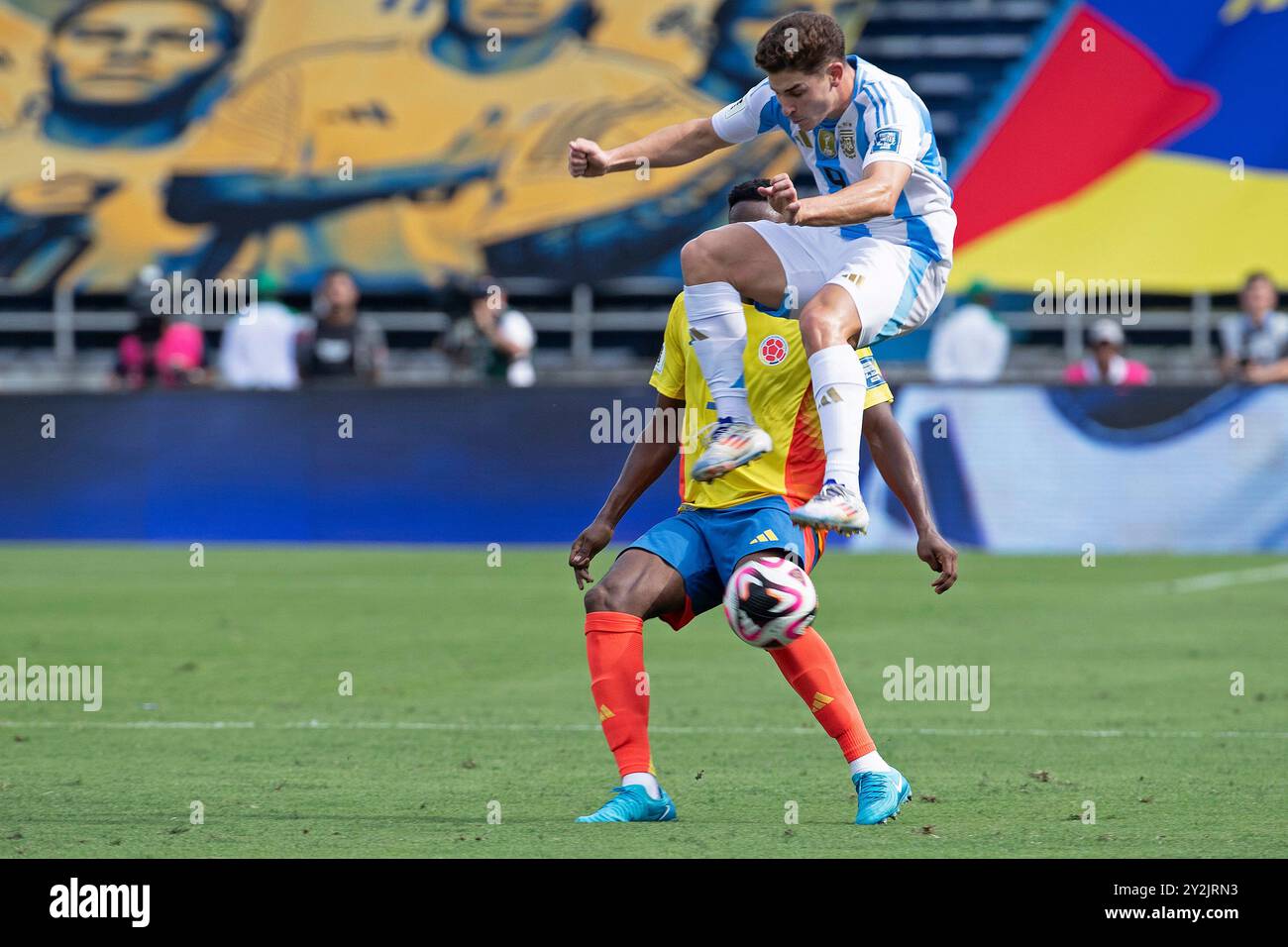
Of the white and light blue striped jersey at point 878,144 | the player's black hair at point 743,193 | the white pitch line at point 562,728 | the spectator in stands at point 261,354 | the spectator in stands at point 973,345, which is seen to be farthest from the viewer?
the spectator in stands at point 261,354

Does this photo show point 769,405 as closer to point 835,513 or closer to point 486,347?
point 835,513

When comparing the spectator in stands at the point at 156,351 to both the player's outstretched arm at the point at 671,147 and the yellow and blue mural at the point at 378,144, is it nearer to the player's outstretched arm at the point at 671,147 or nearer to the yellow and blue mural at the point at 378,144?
the yellow and blue mural at the point at 378,144

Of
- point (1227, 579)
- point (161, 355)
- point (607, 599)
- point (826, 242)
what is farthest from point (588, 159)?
point (161, 355)

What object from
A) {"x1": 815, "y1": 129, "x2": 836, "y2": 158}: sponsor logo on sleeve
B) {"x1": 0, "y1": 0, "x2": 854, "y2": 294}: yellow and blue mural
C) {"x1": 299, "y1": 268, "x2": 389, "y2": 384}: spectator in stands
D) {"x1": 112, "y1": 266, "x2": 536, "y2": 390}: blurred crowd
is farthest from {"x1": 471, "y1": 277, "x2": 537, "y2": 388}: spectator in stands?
{"x1": 815, "y1": 129, "x2": 836, "y2": 158}: sponsor logo on sleeve

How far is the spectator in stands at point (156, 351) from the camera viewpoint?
20391 mm

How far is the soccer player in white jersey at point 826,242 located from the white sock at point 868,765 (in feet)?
2.58

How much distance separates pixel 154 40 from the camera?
26625 millimetres

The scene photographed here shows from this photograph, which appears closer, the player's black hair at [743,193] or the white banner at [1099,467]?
the player's black hair at [743,193]

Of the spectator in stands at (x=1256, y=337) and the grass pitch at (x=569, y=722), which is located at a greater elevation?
the spectator in stands at (x=1256, y=337)

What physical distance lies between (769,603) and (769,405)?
0.98 meters

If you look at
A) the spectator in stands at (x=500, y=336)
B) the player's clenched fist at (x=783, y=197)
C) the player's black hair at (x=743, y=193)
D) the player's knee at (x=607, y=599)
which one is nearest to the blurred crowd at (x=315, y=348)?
the spectator in stands at (x=500, y=336)
